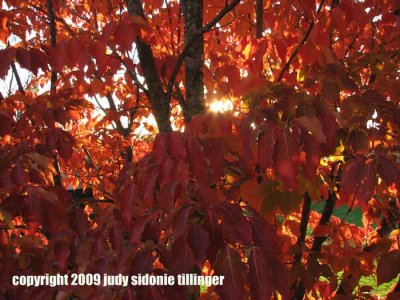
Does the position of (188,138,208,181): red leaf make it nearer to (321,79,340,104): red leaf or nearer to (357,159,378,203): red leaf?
(357,159,378,203): red leaf

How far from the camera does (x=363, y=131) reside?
62.8 inches

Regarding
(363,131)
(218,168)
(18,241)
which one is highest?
(363,131)

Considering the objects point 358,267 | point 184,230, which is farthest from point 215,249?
point 358,267

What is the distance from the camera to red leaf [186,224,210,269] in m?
1.14

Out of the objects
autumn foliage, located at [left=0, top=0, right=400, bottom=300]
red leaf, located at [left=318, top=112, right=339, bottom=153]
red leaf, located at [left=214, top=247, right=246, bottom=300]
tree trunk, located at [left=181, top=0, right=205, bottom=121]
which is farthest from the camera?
tree trunk, located at [left=181, top=0, right=205, bottom=121]

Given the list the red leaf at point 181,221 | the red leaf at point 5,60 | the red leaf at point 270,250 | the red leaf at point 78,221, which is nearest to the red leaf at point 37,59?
the red leaf at point 5,60

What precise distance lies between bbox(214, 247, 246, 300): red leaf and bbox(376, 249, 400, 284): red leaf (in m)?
0.91

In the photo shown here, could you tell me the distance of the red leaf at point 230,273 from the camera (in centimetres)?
108

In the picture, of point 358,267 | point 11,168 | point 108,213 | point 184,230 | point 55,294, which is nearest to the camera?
point 184,230

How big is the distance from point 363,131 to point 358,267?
3.76ft

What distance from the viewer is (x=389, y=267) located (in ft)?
5.72

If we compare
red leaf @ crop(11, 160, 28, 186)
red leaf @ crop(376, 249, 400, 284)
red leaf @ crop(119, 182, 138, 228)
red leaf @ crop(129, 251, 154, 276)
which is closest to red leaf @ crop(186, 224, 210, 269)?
red leaf @ crop(129, 251, 154, 276)

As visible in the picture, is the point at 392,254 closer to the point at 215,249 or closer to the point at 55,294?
the point at 215,249

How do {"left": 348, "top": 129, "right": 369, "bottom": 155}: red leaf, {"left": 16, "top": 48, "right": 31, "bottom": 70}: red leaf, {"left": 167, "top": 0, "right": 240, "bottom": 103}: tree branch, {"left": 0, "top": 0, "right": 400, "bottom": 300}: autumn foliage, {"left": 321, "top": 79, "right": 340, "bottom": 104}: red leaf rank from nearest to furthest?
1. {"left": 0, "top": 0, "right": 400, "bottom": 300}: autumn foliage
2. {"left": 348, "top": 129, "right": 369, "bottom": 155}: red leaf
3. {"left": 321, "top": 79, "right": 340, "bottom": 104}: red leaf
4. {"left": 167, "top": 0, "right": 240, "bottom": 103}: tree branch
5. {"left": 16, "top": 48, "right": 31, "bottom": 70}: red leaf
